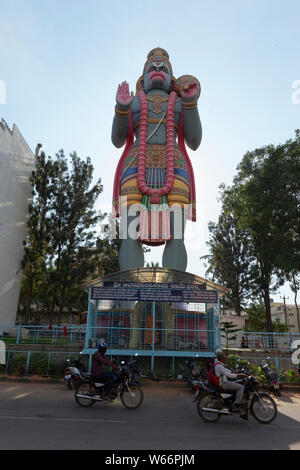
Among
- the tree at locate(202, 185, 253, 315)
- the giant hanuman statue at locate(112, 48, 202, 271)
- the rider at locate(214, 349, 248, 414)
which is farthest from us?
the tree at locate(202, 185, 253, 315)

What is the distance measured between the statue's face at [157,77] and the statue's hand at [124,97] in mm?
1139

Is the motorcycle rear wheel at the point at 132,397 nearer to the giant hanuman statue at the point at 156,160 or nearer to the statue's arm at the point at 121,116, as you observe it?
the giant hanuman statue at the point at 156,160

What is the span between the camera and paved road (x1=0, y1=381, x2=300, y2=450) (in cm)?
442

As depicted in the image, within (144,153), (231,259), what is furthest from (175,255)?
(231,259)

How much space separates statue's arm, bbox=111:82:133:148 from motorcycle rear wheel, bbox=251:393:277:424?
11.4 m

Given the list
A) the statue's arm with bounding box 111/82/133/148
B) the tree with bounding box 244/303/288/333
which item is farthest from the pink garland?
the tree with bounding box 244/303/288/333

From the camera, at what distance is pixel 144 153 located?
1348 centimetres

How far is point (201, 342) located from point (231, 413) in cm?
587

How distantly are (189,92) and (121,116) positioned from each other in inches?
113

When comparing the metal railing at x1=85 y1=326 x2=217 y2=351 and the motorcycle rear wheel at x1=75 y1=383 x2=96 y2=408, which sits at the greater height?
the metal railing at x1=85 y1=326 x2=217 y2=351

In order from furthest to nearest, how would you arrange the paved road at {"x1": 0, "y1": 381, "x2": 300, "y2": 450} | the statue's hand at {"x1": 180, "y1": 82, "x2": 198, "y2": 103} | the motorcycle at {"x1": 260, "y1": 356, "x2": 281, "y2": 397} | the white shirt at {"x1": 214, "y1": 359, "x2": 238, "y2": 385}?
the statue's hand at {"x1": 180, "y1": 82, "x2": 198, "y2": 103} < the motorcycle at {"x1": 260, "y1": 356, "x2": 281, "y2": 397} < the white shirt at {"x1": 214, "y1": 359, "x2": 238, "y2": 385} < the paved road at {"x1": 0, "y1": 381, "x2": 300, "y2": 450}

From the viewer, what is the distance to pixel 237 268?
2561cm

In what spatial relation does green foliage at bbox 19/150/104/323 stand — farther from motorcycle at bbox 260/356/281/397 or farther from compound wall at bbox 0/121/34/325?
motorcycle at bbox 260/356/281/397
